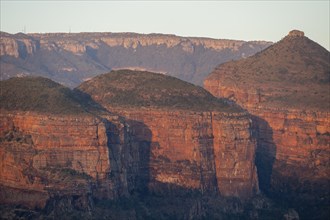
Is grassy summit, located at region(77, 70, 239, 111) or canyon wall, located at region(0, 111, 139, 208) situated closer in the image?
canyon wall, located at region(0, 111, 139, 208)

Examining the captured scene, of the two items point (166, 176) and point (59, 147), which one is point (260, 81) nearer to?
point (166, 176)

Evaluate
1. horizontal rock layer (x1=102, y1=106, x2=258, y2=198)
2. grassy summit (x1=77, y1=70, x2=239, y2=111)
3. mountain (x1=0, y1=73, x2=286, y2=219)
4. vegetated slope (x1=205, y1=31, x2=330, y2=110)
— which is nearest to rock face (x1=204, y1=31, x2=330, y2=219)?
vegetated slope (x1=205, y1=31, x2=330, y2=110)

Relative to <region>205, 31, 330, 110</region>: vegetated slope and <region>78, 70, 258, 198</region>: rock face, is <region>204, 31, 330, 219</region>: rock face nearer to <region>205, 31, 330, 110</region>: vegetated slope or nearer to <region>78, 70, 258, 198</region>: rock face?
<region>205, 31, 330, 110</region>: vegetated slope

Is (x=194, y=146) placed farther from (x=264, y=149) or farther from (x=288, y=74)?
(x=288, y=74)

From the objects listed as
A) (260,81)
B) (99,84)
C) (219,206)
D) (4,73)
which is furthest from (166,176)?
(4,73)

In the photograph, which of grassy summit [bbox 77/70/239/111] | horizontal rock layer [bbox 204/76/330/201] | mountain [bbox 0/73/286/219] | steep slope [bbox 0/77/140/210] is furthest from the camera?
horizontal rock layer [bbox 204/76/330/201]

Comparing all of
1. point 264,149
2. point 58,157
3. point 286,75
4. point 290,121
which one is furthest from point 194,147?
point 286,75

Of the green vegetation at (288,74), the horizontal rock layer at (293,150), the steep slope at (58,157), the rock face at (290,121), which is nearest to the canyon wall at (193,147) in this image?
the steep slope at (58,157)
